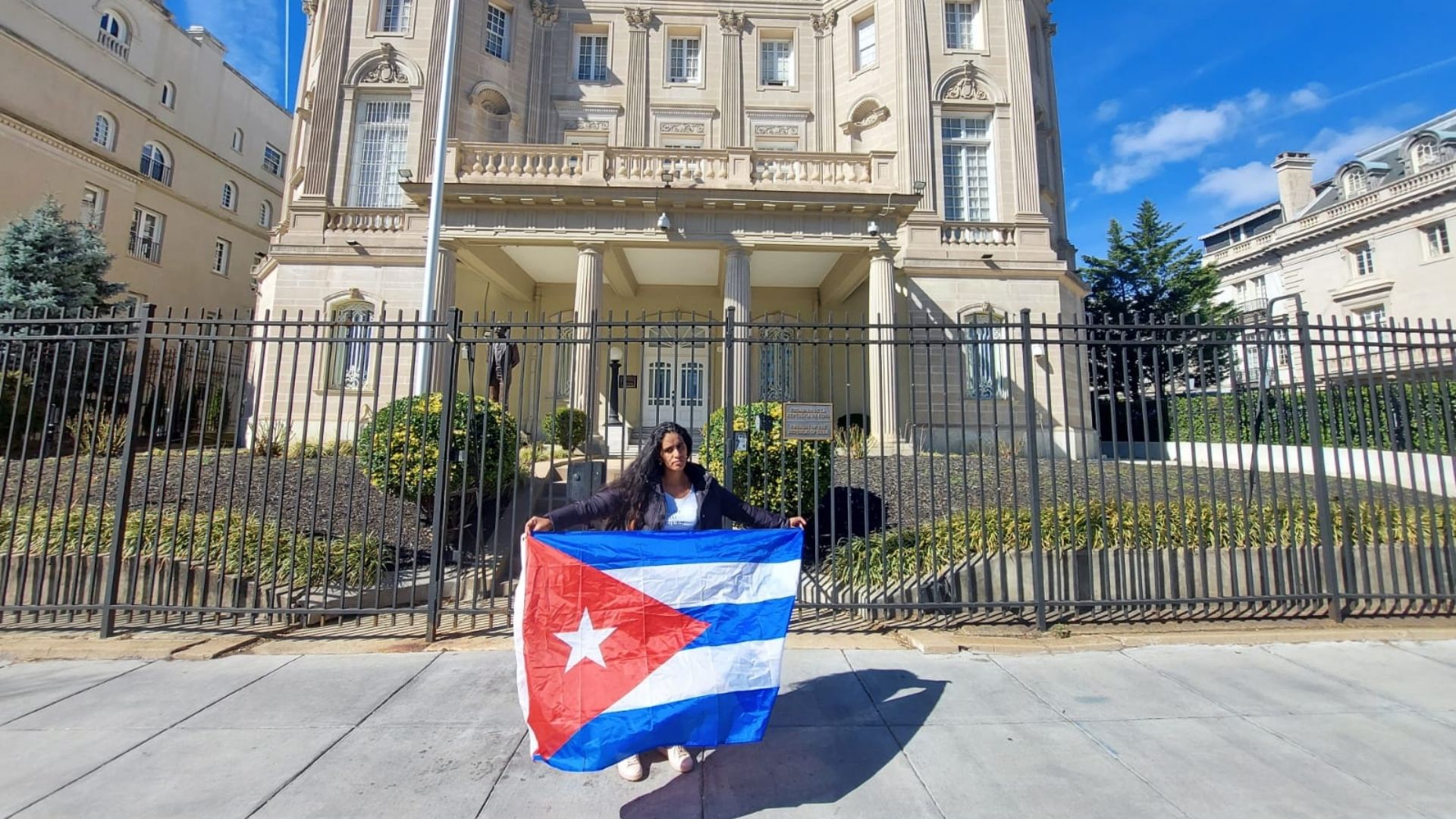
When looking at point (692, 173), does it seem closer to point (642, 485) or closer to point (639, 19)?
point (639, 19)

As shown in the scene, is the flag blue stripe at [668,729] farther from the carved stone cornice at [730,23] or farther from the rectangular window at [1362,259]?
the rectangular window at [1362,259]

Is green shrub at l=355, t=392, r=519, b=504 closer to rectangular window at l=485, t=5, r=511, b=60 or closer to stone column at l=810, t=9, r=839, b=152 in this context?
stone column at l=810, t=9, r=839, b=152

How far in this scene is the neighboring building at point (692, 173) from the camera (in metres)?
14.0

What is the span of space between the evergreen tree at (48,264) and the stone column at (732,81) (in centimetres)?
1784

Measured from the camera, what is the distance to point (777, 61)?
20.4 m

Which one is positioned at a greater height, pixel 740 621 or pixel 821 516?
pixel 821 516

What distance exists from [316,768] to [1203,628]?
6813mm

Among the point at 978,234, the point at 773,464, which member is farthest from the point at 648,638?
the point at 978,234

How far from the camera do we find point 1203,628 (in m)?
5.42

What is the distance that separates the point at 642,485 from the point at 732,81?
19.5 metres

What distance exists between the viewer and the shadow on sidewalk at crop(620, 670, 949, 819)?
2908 mm

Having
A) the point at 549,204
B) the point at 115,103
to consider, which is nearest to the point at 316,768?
the point at 549,204

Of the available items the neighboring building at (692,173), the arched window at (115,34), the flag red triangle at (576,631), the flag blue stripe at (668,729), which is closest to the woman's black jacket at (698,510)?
the flag red triangle at (576,631)

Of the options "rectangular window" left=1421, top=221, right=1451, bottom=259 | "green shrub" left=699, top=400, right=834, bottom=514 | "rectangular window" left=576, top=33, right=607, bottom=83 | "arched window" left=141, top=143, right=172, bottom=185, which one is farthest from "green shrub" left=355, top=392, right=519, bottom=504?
"rectangular window" left=1421, top=221, right=1451, bottom=259
